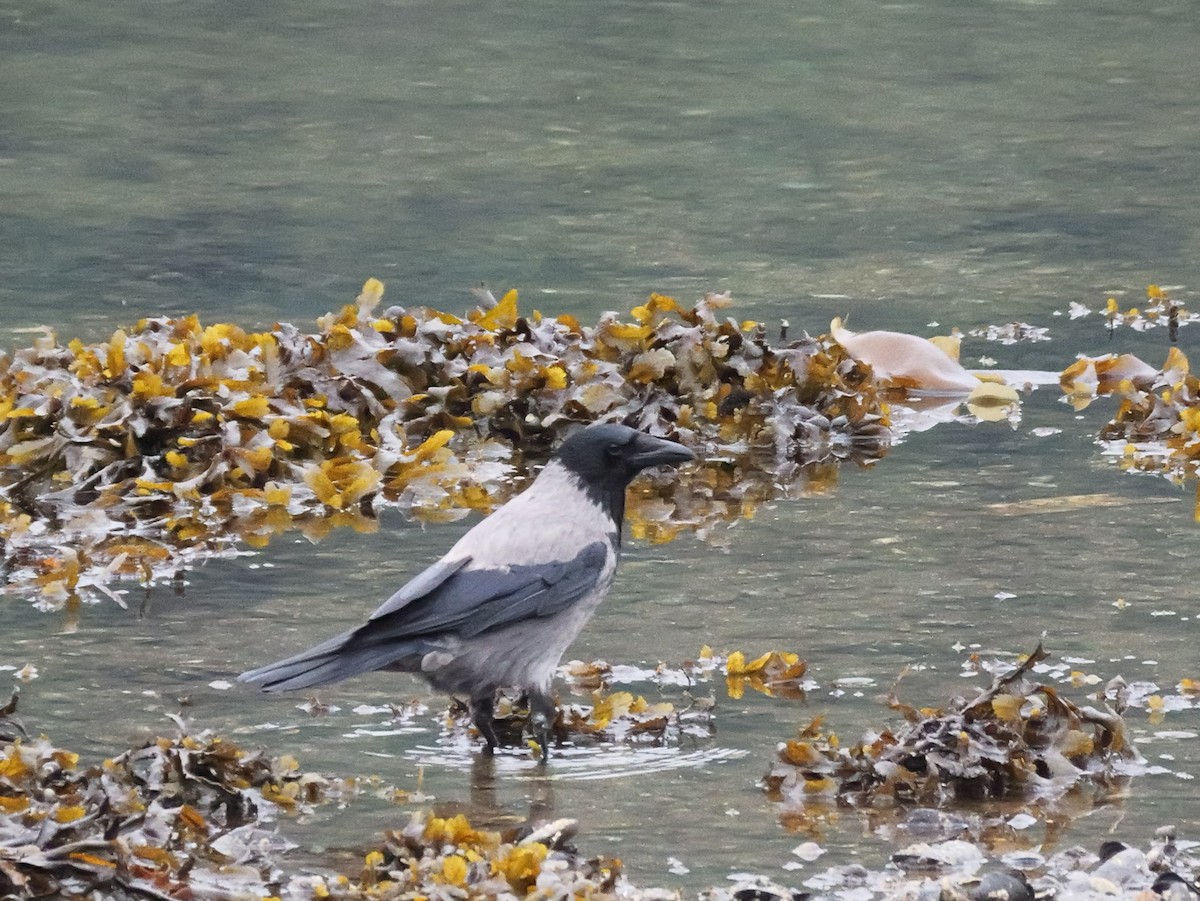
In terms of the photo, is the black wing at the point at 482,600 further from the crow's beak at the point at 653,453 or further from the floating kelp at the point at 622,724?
the crow's beak at the point at 653,453

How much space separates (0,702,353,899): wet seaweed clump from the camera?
453 centimetres

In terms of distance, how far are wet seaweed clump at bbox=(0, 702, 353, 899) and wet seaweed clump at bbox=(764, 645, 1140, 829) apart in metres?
1.02

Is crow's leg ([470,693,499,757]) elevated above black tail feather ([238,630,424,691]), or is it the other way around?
black tail feather ([238,630,424,691])

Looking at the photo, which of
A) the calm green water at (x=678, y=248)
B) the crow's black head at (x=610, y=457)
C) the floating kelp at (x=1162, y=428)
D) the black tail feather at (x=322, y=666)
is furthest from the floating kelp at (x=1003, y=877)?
the floating kelp at (x=1162, y=428)

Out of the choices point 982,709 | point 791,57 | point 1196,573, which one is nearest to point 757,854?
point 982,709

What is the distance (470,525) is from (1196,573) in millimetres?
2196

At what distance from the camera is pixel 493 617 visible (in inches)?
229

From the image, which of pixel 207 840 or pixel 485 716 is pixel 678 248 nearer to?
pixel 485 716

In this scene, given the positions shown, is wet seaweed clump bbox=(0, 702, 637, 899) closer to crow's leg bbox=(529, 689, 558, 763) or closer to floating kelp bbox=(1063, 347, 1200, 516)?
crow's leg bbox=(529, 689, 558, 763)

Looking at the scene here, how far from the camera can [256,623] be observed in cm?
678

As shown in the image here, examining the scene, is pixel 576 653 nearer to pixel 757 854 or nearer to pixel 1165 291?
pixel 757 854

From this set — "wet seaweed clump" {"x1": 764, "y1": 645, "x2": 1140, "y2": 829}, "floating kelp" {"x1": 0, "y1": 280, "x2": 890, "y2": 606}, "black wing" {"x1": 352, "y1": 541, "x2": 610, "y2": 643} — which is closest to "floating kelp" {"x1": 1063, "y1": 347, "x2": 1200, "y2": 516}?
"floating kelp" {"x1": 0, "y1": 280, "x2": 890, "y2": 606}

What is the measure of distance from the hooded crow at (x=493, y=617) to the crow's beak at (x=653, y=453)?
0.55 ft

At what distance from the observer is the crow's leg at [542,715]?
5836 mm
